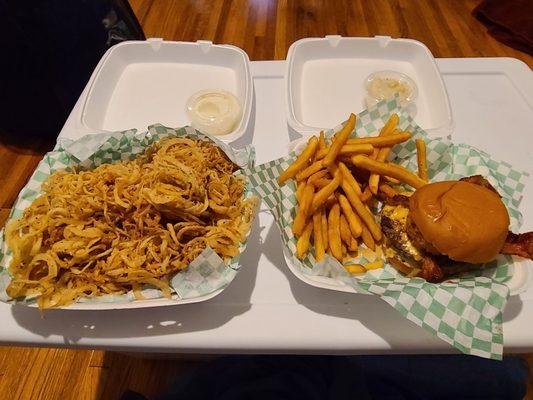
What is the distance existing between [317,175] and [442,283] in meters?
0.42

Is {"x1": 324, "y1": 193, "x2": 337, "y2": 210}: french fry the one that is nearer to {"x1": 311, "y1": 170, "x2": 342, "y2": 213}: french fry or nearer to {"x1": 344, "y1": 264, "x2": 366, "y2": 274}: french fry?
{"x1": 311, "y1": 170, "x2": 342, "y2": 213}: french fry

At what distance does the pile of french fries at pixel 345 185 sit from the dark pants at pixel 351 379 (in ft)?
1.68

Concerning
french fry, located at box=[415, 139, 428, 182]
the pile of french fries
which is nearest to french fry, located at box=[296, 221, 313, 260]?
the pile of french fries

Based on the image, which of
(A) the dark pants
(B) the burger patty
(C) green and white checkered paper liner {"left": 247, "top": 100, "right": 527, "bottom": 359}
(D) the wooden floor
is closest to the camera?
(C) green and white checkered paper liner {"left": 247, "top": 100, "right": 527, "bottom": 359}

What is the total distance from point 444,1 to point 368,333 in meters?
3.87

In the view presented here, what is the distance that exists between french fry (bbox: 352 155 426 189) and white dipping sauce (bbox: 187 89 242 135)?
0.51 metres

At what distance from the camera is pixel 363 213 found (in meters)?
1.09

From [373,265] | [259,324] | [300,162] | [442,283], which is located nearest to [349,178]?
[300,162]

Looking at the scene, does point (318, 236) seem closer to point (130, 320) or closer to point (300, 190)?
point (300, 190)

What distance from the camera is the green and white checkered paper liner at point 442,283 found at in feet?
2.91

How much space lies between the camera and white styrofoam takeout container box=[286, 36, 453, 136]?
4.96ft

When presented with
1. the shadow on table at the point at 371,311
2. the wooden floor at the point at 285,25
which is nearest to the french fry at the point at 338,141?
the shadow on table at the point at 371,311

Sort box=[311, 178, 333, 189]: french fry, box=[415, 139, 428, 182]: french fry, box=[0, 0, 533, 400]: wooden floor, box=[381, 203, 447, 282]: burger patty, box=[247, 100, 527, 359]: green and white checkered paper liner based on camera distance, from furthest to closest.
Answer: box=[0, 0, 533, 400]: wooden floor → box=[415, 139, 428, 182]: french fry → box=[311, 178, 333, 189]: french fry → box=[381, 203, 447, 282]: burger patty → box=[247, 100, 527, 359]: green and white checkered paper liner

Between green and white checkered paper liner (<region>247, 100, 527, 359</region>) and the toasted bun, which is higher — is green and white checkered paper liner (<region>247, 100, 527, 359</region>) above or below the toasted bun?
below
